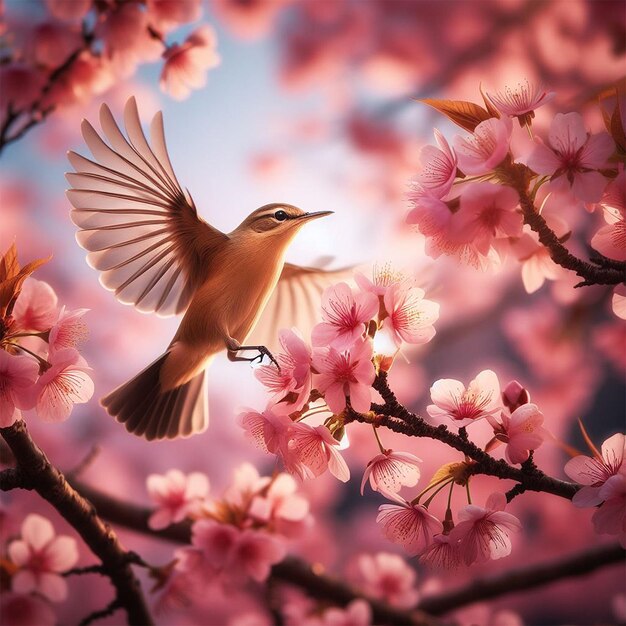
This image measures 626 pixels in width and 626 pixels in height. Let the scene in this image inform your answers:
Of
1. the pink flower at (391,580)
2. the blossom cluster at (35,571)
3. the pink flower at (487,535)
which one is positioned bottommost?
the pink flower at (391,580)

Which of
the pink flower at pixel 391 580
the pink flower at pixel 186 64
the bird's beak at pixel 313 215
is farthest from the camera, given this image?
the pink flower at pixel 391 580

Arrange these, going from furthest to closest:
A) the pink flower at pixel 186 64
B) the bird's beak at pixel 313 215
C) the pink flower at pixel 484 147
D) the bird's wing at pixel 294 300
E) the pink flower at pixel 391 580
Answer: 1. the pink flower at pixel 391 580
2. the pink flower at pixel 186 64
3. the bird's wing at pixel 294 300
4. the bird's beak at pixel 313 215
5. the pink flower at pixel 484 147

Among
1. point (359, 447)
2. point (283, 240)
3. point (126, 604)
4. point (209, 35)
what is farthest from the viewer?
point (359, 447)

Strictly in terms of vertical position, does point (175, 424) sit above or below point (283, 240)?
below

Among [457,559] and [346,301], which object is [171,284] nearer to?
[346,301]

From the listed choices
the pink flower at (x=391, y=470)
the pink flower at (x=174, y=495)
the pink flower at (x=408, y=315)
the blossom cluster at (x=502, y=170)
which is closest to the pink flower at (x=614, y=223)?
the blossom cluster at (x=502, y=170)

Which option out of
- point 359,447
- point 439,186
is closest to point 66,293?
point 359,447

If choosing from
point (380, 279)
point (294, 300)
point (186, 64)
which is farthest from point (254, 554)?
point (186, 64)

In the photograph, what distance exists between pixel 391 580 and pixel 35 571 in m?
0.68

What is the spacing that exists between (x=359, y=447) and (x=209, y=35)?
1360 mm

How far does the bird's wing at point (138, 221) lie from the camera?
61 cm

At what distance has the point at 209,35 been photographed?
3.24ft

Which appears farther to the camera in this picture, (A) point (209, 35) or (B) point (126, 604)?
(A) point (209, 35)

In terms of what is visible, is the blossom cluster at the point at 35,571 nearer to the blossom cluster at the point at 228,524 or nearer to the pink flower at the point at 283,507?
the blossom cluster at the point at 228,524
